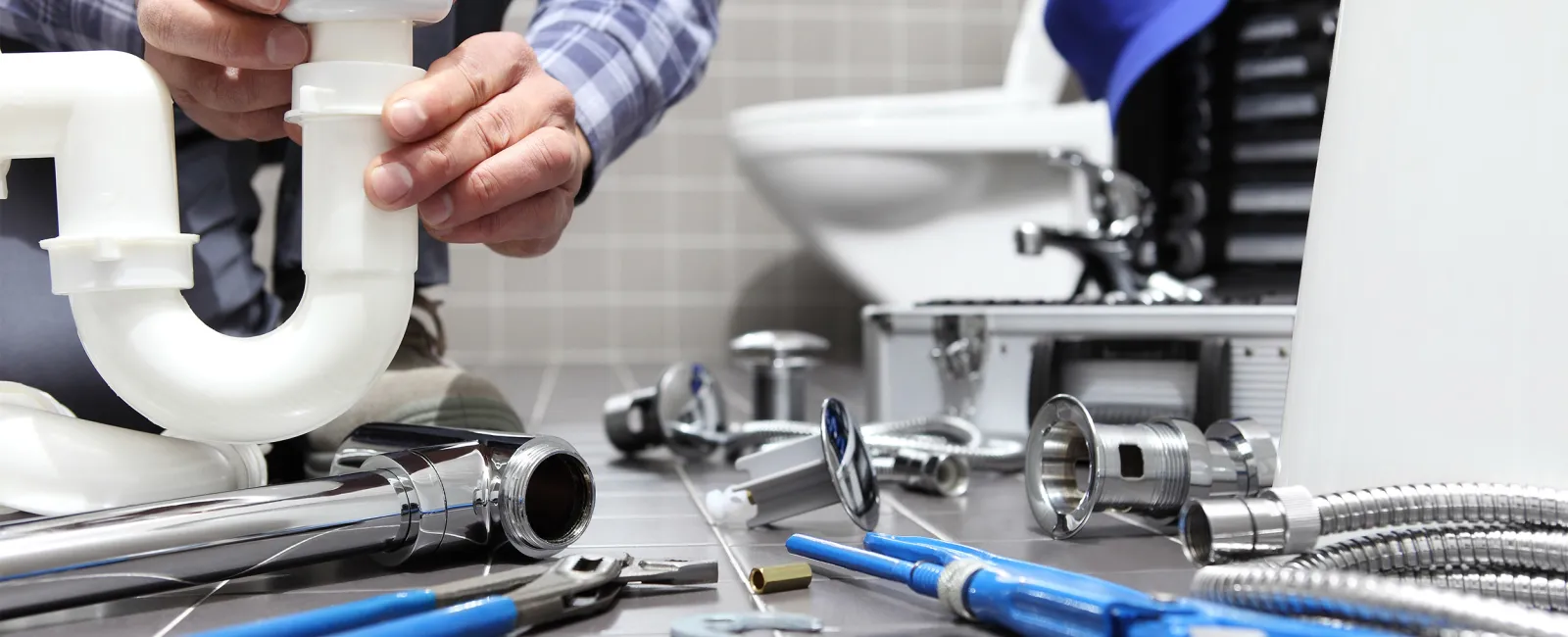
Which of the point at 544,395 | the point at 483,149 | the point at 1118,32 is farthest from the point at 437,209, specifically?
the point at 544,395

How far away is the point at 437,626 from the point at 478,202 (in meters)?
0.22

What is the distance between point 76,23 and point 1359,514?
66 centimetres

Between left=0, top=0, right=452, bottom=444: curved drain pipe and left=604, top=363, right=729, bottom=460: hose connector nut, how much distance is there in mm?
415

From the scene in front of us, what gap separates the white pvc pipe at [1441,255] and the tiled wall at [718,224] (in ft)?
6.32

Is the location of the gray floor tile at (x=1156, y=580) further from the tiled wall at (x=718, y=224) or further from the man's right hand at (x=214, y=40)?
the tiled wall at (x=718, y=224)

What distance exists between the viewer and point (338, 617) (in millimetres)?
384

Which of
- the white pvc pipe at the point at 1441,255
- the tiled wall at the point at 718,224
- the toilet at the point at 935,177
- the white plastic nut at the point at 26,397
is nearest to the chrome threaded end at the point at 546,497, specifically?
the white plastic nut at the point at 26,397

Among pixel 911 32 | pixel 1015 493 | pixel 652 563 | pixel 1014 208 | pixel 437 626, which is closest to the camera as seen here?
pixel 437 626

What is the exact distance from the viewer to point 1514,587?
1.44 ft

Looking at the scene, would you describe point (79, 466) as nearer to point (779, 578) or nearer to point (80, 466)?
point (80, 466)

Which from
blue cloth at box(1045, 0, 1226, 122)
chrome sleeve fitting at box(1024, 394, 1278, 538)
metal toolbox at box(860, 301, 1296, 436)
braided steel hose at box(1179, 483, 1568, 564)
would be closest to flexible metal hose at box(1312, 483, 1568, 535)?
braided steel hose at box(1179, 483, 1568, 564)

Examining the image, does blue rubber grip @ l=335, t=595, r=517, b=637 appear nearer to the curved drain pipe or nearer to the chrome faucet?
the curved drain pipe

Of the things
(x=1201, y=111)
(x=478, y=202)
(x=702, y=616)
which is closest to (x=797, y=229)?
(x=1201, y=111)

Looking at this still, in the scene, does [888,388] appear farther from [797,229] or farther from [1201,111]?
[797,229]
